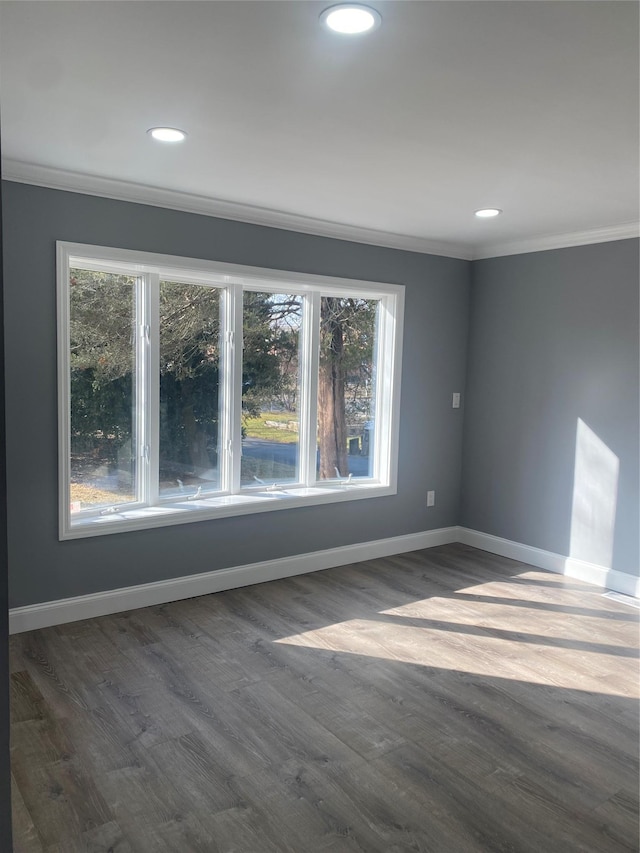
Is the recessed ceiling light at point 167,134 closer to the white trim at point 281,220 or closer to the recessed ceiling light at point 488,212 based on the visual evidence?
the white trim at point 281,220

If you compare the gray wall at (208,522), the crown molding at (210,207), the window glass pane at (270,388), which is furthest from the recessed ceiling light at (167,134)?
the window glass pane at (270,388)

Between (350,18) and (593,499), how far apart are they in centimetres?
360

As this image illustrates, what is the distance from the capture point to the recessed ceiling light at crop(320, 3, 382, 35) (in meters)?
1.69

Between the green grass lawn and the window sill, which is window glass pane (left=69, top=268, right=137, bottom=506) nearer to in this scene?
the window sill

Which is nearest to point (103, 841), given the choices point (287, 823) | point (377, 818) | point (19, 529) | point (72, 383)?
point (287, 823)

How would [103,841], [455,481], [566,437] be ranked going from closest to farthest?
[103,841]
[566,437]
[455,481]

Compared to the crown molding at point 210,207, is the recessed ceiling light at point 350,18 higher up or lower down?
lower down

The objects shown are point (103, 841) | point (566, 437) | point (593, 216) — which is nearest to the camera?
point (103, 841)

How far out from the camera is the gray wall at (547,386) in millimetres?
4223

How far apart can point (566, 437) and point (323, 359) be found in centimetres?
182

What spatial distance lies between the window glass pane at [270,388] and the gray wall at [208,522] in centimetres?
30

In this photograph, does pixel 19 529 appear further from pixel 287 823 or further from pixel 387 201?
pixel 387 201

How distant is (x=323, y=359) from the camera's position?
472 cm

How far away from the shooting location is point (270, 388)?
175 inches
